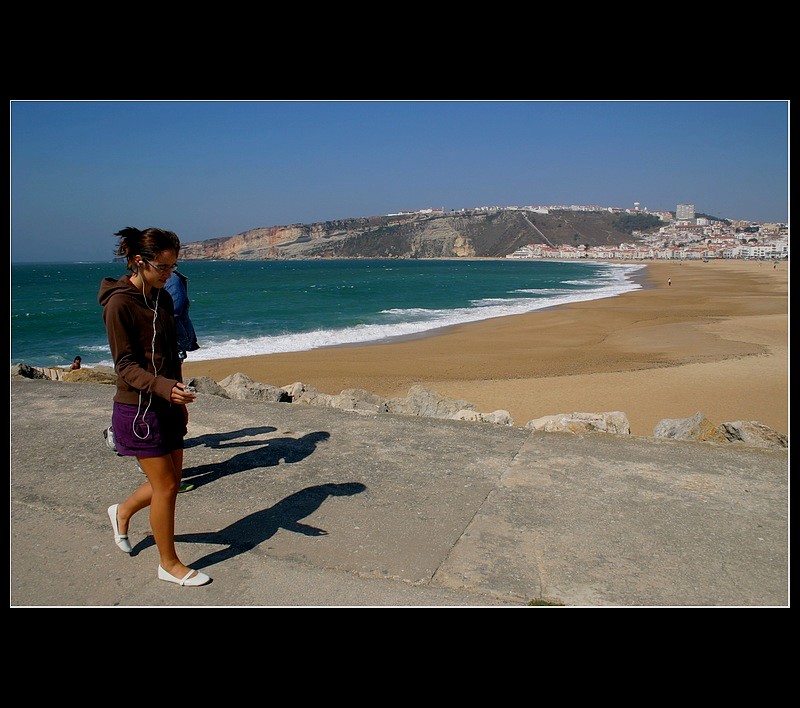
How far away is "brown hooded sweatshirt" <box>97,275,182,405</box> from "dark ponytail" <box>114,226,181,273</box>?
0.12 meters

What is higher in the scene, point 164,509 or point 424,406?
point 164,509

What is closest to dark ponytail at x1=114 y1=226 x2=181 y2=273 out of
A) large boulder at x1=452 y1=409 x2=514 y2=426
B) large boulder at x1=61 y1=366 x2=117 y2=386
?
large boulder at x1=452 y1=409 x2=514 y2=426

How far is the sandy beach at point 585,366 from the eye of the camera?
11.1 m

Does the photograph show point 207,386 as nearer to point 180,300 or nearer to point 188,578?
point 180,300

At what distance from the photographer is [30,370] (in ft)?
28.1

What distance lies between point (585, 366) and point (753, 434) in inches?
439

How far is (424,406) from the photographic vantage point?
7.23 m

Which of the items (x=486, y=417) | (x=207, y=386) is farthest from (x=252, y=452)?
(x=207, y=386)

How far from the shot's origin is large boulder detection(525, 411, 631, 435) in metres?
5.46

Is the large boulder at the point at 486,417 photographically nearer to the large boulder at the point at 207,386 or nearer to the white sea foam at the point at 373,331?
the large boulder at the point at 207,386

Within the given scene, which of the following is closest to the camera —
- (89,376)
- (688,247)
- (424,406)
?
(424,406)

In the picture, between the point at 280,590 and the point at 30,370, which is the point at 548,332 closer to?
the point at 30,370

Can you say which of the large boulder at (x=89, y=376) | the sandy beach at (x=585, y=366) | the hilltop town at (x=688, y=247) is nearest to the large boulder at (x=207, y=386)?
the large boulder at (x=89, y=376)

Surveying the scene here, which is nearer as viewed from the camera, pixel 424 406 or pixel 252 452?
pixel 252 452
